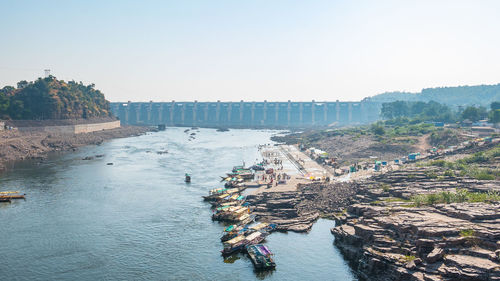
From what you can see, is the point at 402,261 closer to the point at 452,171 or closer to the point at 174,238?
the point at 174,238

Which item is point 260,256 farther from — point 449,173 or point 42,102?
point 42,102

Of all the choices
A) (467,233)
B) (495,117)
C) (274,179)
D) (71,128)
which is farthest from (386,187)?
(71,128)

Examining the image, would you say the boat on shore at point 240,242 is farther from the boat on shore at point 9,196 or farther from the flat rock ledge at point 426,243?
the boat on shore at point 9,196

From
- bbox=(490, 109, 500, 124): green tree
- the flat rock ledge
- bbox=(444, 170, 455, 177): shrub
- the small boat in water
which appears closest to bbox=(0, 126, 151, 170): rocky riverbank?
the small boat in water

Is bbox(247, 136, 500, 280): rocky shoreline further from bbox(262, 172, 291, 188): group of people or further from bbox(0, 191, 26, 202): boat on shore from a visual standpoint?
bbox(0, 191, 26, 202): boat on shore

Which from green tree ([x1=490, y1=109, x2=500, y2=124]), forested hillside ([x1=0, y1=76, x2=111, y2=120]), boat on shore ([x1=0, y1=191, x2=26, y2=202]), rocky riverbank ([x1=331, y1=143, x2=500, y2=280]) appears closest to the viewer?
rocky riverbank ([x1=331, y1=143, x2=500, y2=280])

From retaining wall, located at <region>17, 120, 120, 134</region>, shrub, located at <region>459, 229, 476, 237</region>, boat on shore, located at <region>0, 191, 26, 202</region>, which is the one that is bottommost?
boat on shore, located at <region>0, 191, 26, 202</region>
